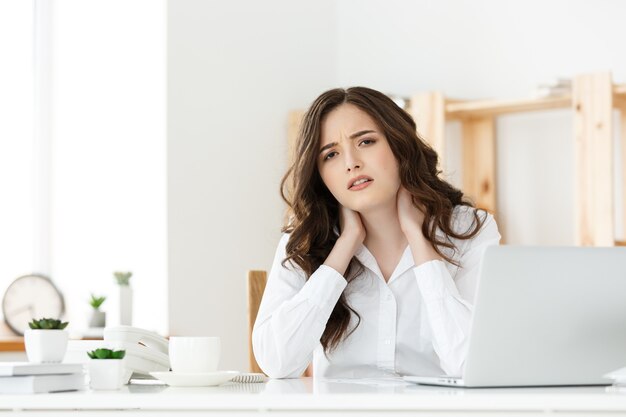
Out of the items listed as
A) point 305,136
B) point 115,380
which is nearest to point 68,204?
point 305,136

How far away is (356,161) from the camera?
86.7 inches

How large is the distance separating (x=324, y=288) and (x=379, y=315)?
0.18m

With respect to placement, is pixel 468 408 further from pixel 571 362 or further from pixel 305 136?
pixel 305 136

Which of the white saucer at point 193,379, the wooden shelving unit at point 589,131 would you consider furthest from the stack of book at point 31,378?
the wooden shelving unit at point 589,131

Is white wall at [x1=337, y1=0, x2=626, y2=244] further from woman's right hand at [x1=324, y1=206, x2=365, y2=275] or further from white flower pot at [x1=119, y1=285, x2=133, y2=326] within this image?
woman's right hand at [x1=324, y1=206, x2=365, y2=275]

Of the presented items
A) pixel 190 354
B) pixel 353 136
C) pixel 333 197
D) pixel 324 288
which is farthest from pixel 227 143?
pixel 190 354

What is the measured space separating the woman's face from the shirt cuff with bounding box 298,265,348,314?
190mm

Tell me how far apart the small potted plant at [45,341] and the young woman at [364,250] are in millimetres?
638

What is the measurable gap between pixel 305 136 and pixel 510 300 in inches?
40.8

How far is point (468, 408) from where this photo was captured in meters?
1.18

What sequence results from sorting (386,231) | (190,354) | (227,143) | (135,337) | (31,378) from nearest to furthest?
(31,378), (190,354), (135,337), (386,231), (227,143)

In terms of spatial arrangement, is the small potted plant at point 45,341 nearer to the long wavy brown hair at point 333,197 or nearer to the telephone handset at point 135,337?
the telephone handset at point 135,337

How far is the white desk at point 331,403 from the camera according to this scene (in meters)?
1.17

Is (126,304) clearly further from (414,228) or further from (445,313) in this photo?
(445,313)
